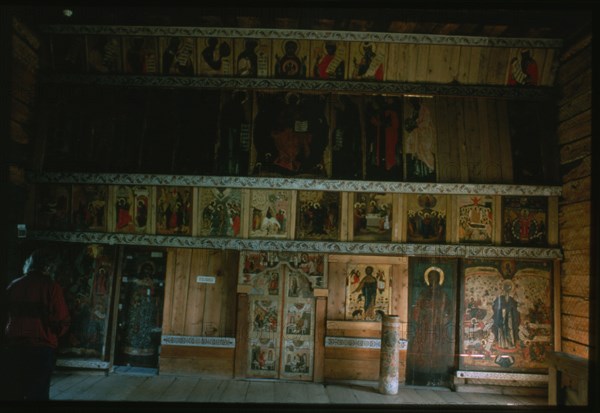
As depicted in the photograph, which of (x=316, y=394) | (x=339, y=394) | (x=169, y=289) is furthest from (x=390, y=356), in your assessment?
(x=169, y=289)

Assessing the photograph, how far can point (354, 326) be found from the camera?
7.36 m

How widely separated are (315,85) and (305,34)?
0.79 metres

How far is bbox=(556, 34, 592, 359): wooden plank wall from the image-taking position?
22.4ft

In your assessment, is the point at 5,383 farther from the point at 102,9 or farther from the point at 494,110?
the point at 494,110

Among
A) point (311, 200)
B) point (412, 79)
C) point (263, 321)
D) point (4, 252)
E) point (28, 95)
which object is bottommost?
point (263, 321)

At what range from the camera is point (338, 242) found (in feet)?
24.0

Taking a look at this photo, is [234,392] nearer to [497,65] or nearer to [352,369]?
[352,369]

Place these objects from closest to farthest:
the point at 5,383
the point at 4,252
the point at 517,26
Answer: the point at 5,383 < the point at 4,252 < the point at 517,26

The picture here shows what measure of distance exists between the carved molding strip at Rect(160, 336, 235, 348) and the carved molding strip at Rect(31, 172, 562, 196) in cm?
237

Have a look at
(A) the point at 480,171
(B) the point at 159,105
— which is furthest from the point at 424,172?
(B) the point at 159,105

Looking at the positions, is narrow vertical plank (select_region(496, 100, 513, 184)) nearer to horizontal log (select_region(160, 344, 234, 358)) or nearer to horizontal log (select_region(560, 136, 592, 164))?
horizontal log (select_region(560, 136, 592, 164))

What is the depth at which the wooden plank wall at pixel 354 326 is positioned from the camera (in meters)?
7.32

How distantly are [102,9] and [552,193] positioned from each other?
292 inches

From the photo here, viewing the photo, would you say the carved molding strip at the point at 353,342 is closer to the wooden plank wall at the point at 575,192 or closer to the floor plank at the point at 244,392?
the floor plank at the point at 244,392
